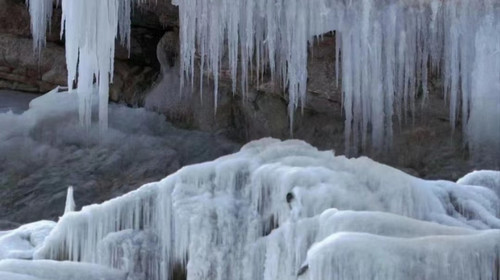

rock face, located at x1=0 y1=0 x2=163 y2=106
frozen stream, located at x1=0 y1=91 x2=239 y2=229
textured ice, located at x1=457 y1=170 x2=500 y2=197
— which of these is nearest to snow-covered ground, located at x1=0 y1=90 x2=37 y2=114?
rock face, located at x1=0 y1=0 x2=163 y2=106

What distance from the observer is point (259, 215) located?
6656 mm

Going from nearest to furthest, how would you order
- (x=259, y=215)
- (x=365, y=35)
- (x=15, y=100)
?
1. (x=259, y=215)
2. (x=365, y=35)
3. (x=15, y=100)

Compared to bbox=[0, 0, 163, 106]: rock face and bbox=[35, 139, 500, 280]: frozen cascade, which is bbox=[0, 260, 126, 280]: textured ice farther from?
bbox=[0, 0, 163, 106]: rock face

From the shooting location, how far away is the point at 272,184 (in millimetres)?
6660

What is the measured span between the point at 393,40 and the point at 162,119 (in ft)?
14.2

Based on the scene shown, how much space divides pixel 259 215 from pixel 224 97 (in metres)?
5.82

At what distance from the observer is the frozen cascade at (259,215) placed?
6121mm

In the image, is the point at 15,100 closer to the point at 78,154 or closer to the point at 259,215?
the point at 78,154

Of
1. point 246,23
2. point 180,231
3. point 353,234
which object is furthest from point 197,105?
point 353,234

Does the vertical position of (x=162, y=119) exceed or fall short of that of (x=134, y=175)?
it exceeds it

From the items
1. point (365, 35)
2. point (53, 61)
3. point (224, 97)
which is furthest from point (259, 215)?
point (53, 61)

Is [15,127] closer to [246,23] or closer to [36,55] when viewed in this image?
[36,55]

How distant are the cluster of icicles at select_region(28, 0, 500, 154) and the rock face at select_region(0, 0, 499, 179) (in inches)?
35.8

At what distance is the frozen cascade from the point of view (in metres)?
6.12
